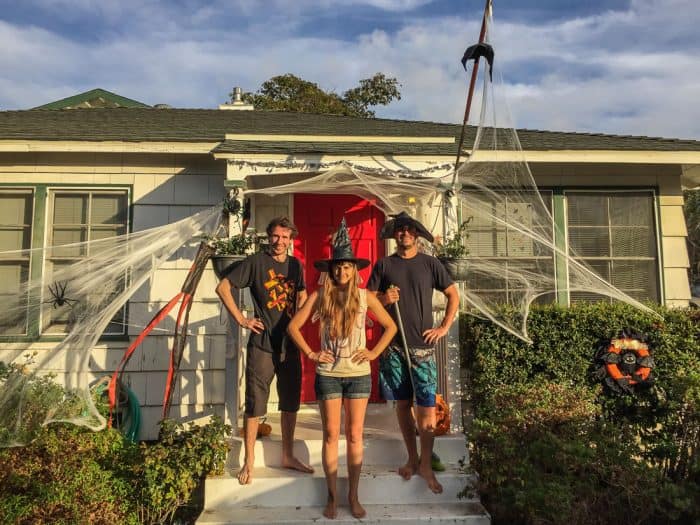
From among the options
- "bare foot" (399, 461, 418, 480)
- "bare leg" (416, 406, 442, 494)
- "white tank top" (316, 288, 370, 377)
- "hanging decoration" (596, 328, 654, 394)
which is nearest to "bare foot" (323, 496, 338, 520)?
"bare foot" (399, 461, 418, 480)

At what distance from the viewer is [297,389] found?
4312 mm

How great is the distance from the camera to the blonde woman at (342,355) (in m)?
3.87

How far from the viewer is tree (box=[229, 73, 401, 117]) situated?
21062 mm

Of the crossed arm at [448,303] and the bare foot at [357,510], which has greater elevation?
the crossed arm at [448,303]

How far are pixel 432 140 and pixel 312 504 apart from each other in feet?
12.2

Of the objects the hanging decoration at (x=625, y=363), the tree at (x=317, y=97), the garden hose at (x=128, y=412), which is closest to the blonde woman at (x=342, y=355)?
the hanging decoration at (x=625, y=363)

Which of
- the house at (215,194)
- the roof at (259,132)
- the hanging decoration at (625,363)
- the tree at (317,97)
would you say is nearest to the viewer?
the hanging decoration at (625,363)

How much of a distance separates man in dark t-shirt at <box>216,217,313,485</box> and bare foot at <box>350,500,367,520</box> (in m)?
0.50

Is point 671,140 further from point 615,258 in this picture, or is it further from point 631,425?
point 631,425

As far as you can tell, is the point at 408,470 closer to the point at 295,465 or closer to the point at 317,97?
the point at 295,465

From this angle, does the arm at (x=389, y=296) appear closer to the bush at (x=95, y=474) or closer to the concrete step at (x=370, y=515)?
the concrete step at (x=370, y=515)

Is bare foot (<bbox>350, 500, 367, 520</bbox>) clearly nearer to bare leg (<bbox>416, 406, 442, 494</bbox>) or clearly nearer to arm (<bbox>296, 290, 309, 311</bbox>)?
bare leg (<bbox>416, 406, 442, 494</bbox>)

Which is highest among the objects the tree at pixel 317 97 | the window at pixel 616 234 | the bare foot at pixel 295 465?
the tree at pixel 317 97

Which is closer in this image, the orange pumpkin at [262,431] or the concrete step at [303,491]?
the concrete step at [303,491]
